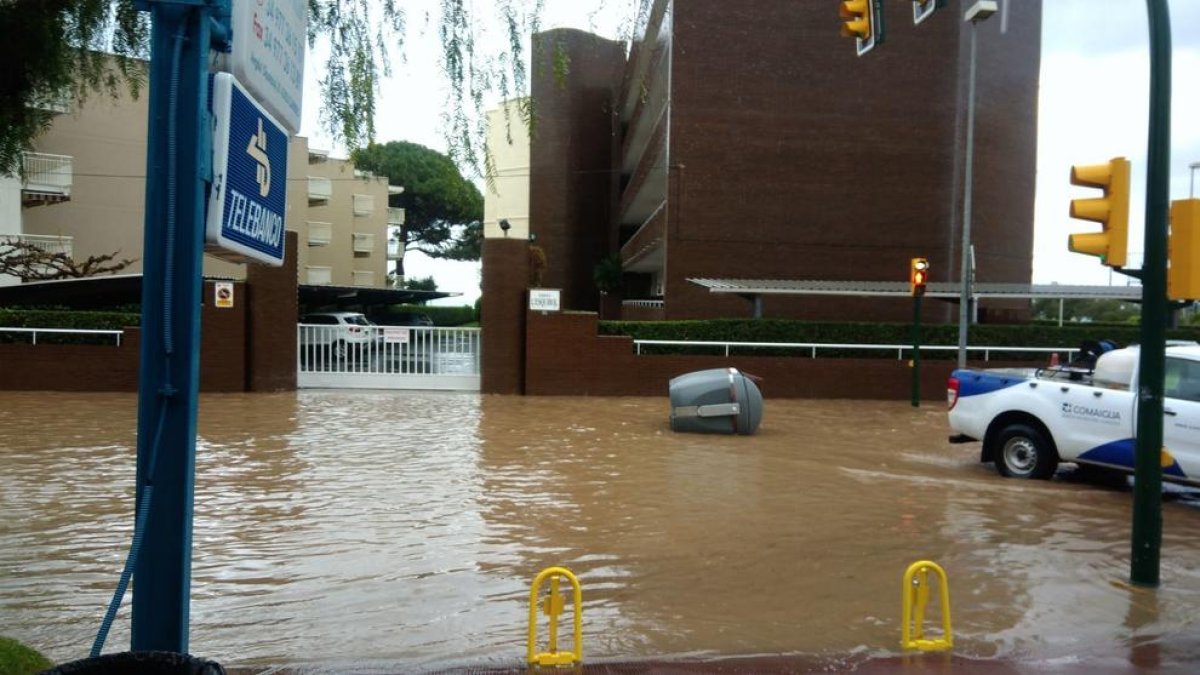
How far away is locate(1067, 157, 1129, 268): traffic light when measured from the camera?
7.04 m

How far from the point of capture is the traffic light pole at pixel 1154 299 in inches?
271

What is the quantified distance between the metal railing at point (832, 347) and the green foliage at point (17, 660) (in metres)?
18.0

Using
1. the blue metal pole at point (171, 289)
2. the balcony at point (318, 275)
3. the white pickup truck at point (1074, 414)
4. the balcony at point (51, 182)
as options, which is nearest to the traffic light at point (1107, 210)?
the white pickup truck at point (1074, 414)

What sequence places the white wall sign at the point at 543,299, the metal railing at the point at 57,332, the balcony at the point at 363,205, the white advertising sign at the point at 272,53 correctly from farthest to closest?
the balcony at the point at 363,205 → the white wall sign at the point at 543,299 → the metal railing at the point at 57,332 → the white advertising sign at the point at 272,53

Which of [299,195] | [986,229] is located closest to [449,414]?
[986,229]

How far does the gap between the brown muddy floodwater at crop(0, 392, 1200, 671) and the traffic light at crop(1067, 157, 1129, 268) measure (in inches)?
100

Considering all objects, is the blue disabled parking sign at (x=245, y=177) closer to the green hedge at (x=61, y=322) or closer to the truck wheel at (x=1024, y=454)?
the truck wheel at (x=1024, y=454)

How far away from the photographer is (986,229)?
2894 centimetres

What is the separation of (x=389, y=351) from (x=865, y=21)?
1461 cm

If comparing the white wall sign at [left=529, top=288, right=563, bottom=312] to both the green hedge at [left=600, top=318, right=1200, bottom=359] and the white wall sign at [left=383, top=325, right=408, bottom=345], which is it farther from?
the white wall sign at [left=383, top=325, right=408, bottom=345]

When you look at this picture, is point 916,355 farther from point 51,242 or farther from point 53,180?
point 51,242

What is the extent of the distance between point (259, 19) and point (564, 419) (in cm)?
1372

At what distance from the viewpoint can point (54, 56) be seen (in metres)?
5.27

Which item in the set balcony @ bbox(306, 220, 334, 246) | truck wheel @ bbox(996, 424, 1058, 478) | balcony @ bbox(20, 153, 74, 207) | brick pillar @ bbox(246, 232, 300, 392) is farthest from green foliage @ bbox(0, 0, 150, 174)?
balcony @ bbox(306, 220, 334, 246)
